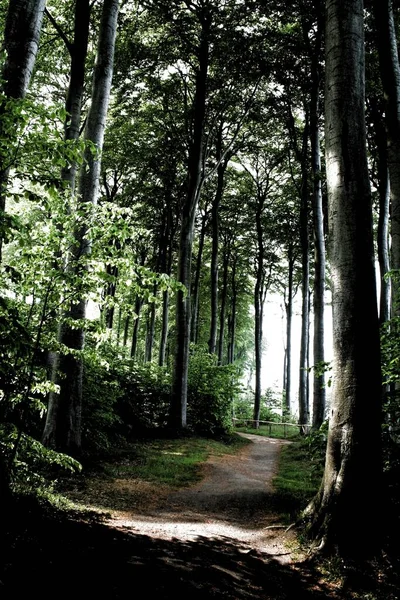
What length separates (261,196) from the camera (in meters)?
22.7

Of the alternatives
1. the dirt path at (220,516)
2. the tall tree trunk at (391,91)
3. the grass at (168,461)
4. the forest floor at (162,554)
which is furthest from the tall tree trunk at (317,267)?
the forest floor at (162,554)

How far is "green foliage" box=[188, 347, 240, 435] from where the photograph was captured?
1470cm

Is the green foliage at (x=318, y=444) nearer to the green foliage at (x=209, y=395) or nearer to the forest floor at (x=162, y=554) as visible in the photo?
the forest floor at (x=162, y=554)

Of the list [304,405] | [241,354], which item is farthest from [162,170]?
[241,354]

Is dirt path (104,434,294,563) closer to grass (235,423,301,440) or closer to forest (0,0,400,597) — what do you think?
forest (0,0,400,597)

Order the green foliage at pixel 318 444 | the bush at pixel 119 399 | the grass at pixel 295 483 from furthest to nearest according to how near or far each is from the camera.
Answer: the bush at pixel 119 399
the grass at pixel 295 483
the green foliage at pixel 318 444

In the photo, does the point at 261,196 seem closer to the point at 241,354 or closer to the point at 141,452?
the point at 141,452

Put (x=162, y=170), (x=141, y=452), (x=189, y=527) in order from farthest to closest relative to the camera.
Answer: (x=162, y=170)
(x=141, y=452)
(x=189, y=527)

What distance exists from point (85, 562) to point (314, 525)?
2.27 m

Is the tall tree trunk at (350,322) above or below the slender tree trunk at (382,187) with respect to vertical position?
below

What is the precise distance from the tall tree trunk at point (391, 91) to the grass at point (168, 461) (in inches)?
230

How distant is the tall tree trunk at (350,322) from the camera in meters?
3.73

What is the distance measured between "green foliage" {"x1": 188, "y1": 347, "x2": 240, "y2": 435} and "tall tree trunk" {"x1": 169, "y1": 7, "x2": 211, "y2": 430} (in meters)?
1.56

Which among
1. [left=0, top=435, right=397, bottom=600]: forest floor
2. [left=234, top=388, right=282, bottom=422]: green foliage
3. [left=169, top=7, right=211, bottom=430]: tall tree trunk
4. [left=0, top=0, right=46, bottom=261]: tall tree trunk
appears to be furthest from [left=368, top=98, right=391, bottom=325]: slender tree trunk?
[left=234, top=388, right=282, bottom=422]: green foliage
